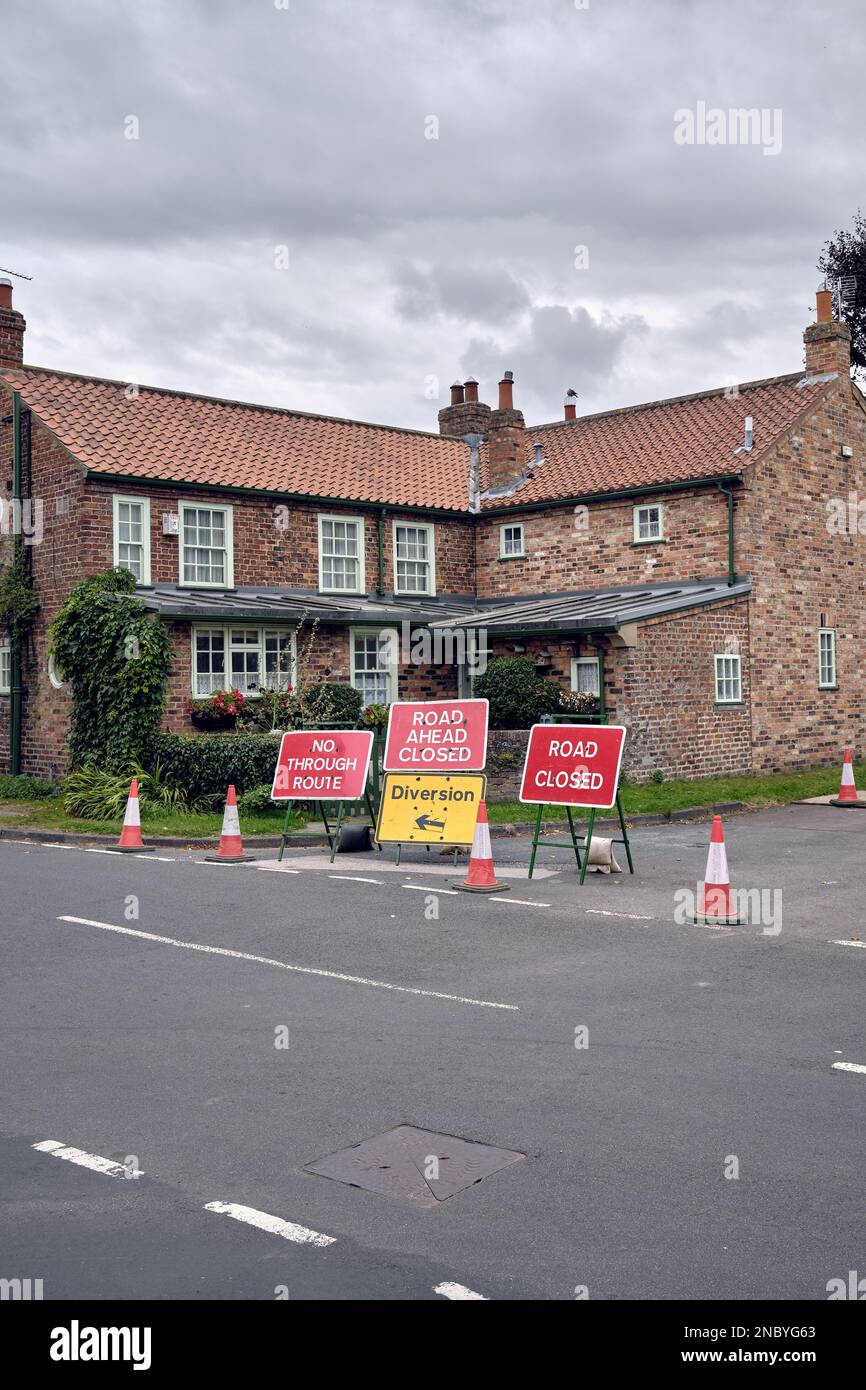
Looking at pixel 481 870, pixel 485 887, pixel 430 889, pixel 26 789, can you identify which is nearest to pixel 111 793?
pixel 26 789

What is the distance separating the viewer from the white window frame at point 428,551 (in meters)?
27.6

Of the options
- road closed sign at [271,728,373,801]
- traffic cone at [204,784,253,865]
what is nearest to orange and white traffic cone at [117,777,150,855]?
traffic cone at [204,784,253,865]

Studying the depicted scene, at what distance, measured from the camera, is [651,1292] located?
4.20m

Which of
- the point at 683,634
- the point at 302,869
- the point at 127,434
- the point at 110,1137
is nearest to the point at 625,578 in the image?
the point at 683,634

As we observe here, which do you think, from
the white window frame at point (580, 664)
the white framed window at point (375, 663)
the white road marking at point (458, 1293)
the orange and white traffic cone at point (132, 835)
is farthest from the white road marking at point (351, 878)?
the white framed window at point (375, 663)

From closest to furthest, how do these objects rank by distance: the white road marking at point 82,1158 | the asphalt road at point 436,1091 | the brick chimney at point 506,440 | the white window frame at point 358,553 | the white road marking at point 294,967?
the asphalt road at point 436,1091 < the white road marking at point 82,1158 < the white road marking at point 294,967 < the white window frame at point 358,553 < the brick chimney at point 506,440

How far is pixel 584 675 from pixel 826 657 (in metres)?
6.83

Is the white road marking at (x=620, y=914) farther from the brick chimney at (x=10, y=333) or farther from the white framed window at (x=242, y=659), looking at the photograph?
the brick chimney at (x=10, y=333)

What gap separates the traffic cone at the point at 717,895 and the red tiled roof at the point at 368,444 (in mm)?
14873

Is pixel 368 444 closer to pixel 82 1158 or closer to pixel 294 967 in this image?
pixel 294 967

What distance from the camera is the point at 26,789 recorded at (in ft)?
72.0

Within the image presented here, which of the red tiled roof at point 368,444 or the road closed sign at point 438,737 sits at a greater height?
the red tiled roof at point 368,444

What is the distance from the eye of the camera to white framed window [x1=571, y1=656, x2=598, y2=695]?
2291 centimetres
